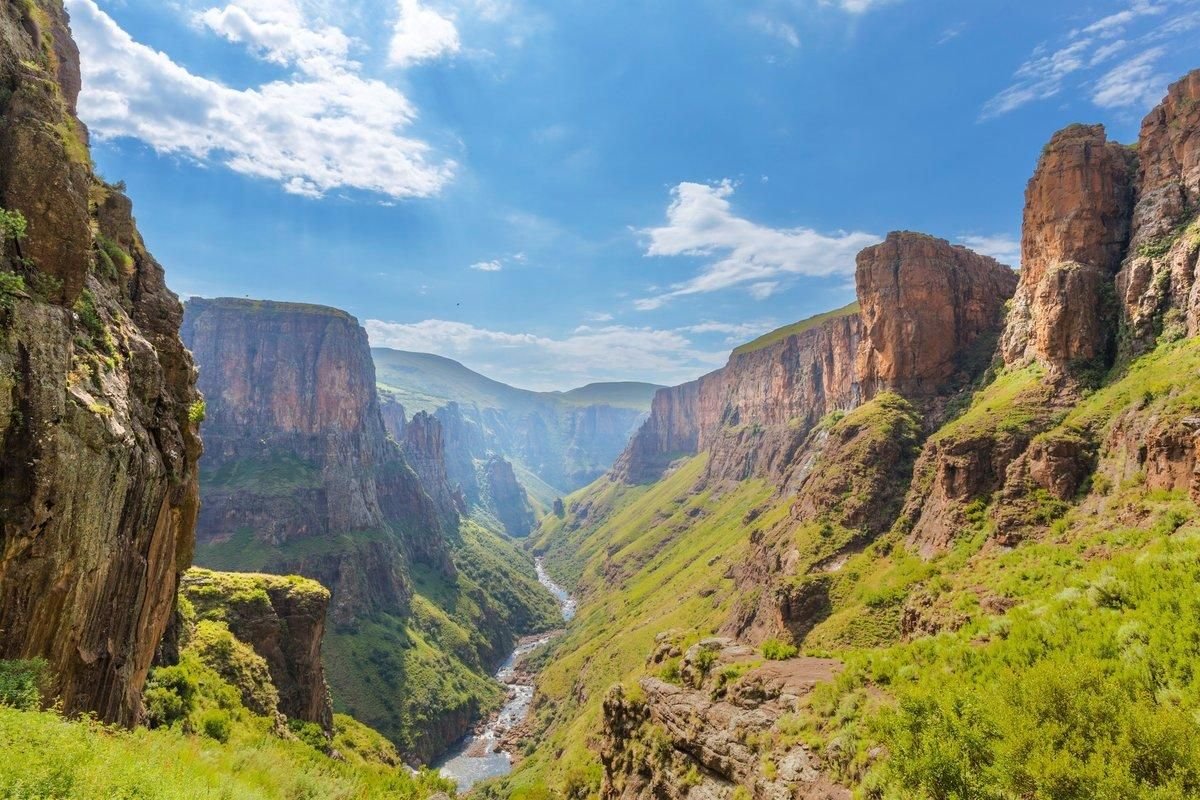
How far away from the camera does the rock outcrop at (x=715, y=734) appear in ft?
61.8

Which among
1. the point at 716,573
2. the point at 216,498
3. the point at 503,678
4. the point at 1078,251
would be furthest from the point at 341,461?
the point at 1078,251

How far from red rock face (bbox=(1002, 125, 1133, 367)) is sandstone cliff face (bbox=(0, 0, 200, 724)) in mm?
69374

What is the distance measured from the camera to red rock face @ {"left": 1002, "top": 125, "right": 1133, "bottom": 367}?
170ft

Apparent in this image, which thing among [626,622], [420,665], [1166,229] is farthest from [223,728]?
[626,622]

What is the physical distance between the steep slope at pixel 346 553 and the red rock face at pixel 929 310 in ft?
349

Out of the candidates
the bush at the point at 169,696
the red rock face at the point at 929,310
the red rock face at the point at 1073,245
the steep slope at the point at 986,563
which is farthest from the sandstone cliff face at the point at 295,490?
the red rock face at the point at 1073,245

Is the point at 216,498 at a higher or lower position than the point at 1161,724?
lower

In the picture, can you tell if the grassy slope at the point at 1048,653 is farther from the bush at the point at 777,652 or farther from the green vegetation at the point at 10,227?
the green vegetation at the point at 10,227

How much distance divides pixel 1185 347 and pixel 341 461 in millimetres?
190750

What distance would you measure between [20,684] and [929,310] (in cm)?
8998

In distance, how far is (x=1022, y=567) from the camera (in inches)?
1423

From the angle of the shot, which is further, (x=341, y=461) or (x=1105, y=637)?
(x=341, y=461)

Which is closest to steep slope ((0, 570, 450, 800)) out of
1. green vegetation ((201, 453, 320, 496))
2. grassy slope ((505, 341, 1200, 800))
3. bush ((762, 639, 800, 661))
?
grassy slope ((505, 341, 1200, 800))

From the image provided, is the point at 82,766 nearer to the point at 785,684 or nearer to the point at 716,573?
the point at 785,684
